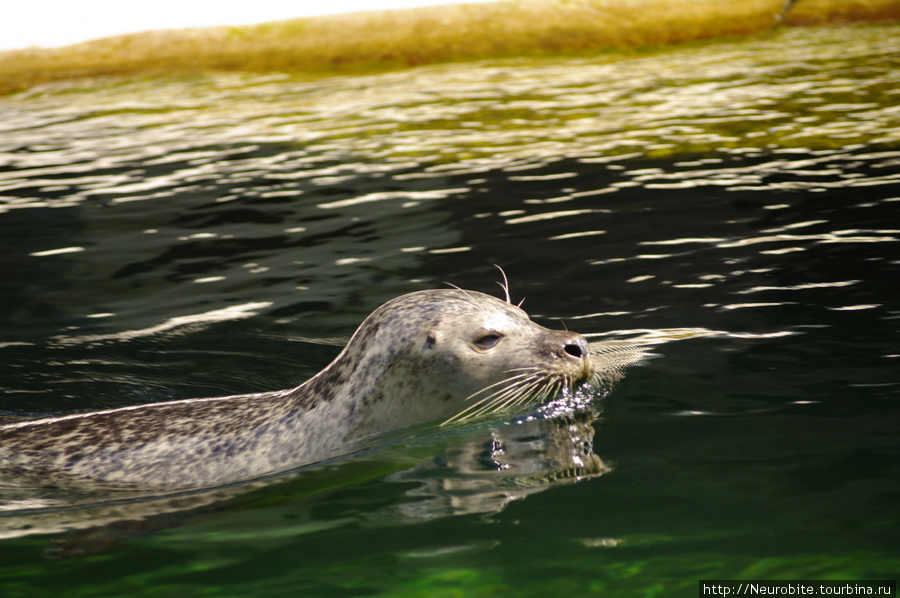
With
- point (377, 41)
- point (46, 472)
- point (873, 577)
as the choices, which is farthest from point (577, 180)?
point (377, 41)

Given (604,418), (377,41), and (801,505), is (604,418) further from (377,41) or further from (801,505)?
(377,41)

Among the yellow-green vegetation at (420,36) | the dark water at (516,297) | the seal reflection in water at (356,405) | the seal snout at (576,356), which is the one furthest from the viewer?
the yellow-green vegetation at (420,36)

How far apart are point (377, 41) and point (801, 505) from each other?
65.3 ft

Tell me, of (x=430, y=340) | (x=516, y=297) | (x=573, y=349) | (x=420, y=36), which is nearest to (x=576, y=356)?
(x=573, y=349)

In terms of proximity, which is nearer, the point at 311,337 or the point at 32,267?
the point at 311,337

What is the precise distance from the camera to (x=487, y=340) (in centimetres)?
A: 504

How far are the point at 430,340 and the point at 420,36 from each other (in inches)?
721

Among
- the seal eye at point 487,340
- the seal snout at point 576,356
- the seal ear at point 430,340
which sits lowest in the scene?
the seal snout at point 576,356

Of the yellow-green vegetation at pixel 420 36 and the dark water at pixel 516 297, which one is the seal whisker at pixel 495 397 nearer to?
the dark water at pixel 516 297

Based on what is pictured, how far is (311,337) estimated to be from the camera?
6602mm

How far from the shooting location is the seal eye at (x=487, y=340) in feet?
16.4

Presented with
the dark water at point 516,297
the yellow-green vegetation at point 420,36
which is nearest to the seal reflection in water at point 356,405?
the dark water at point 516,297

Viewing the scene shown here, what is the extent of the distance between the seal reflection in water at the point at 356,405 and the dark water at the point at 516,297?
21cm

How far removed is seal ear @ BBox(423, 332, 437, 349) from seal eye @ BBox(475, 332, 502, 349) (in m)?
0.21
